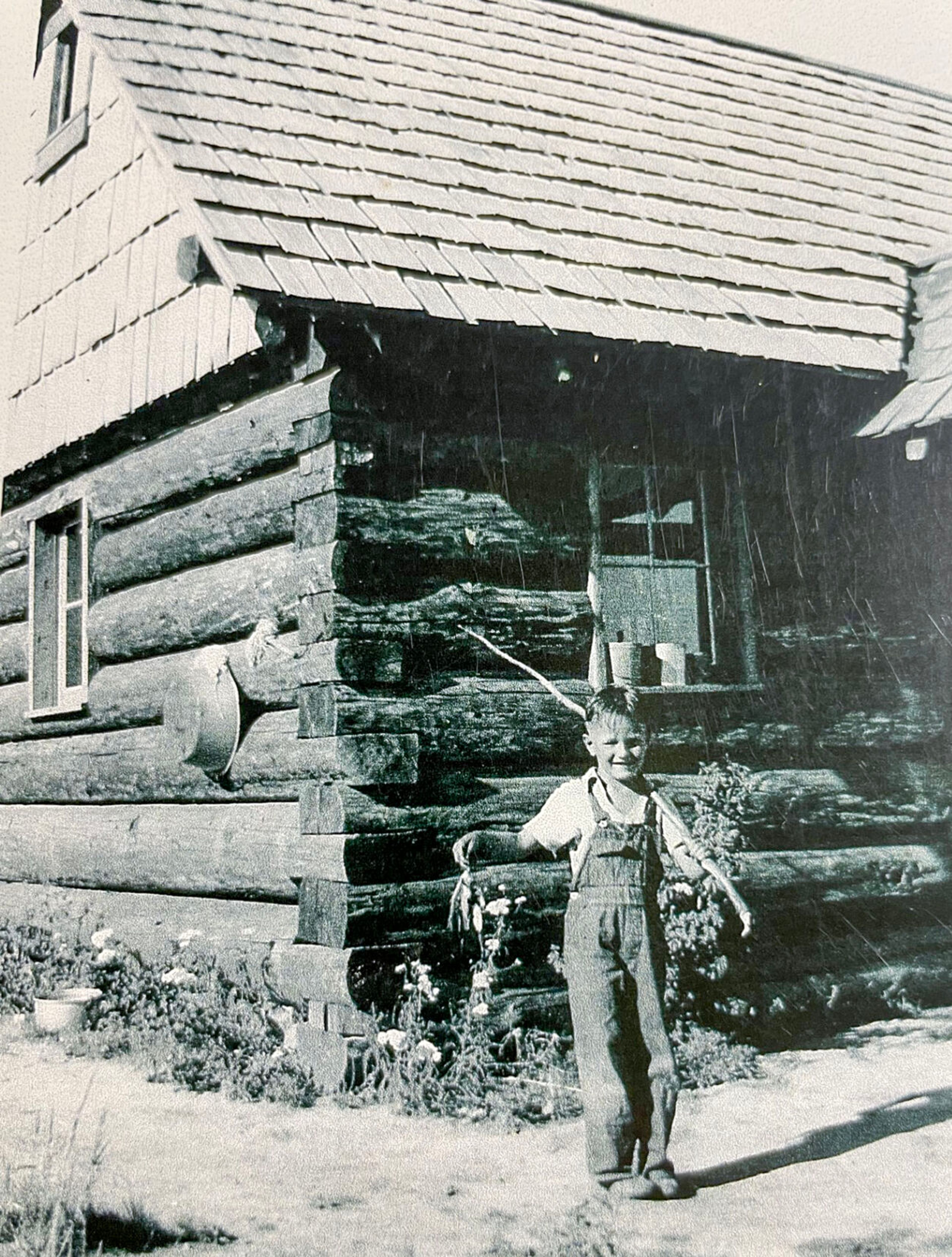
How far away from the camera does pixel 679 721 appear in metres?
6.41

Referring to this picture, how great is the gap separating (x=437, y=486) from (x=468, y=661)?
81 centimetres

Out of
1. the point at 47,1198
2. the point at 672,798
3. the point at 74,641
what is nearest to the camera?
the point at 47,1198

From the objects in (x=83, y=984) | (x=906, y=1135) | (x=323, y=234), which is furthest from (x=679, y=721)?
(x=83, y=984)

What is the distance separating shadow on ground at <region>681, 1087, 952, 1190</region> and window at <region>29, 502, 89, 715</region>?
549 centimetres

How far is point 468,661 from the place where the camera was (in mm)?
5871

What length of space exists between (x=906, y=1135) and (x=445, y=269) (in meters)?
3.97

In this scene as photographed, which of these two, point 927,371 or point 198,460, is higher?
point 927,371

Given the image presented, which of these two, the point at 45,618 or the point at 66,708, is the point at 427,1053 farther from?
the point at 45,618

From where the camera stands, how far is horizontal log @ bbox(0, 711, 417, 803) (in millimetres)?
5496

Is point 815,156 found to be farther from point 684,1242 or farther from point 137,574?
point 684,1242

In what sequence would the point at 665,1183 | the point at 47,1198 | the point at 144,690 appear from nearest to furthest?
1. the point at 47,1198
2. the point at 665,1183
3. the point at 144,690

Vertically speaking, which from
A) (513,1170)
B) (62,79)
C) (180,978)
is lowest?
(513,1170)

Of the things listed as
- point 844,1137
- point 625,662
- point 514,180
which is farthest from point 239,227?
point 844,1137

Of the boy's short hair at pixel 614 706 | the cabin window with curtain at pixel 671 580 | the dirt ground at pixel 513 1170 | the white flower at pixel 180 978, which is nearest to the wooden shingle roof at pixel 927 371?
the cabin window with curtain at pixel 671 580
